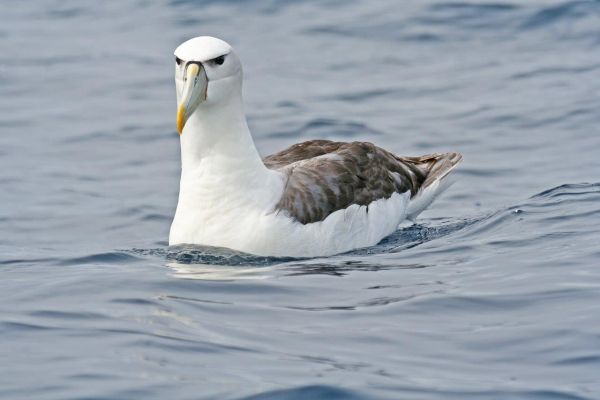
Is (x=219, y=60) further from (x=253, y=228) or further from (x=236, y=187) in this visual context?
(x=253, y=228)

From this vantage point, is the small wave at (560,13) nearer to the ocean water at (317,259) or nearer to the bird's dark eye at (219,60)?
the ocean water at (317,259)

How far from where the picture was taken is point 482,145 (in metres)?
16.9

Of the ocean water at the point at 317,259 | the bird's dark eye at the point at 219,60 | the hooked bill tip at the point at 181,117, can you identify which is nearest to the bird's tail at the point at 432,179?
the ocean water at the point at 317,259

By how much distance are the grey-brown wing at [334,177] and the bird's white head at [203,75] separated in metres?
0.98

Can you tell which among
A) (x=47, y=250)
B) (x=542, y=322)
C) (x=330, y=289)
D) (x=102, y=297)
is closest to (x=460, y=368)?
(x=542, y=322)

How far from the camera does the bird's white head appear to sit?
1122 cm

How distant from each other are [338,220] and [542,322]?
3.03m

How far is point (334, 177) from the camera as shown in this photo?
12.4 m

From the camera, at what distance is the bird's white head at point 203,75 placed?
1122 centimetres

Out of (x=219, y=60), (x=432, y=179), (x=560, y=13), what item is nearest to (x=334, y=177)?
(x=219, y=60)

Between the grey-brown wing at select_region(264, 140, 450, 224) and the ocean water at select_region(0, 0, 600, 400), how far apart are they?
0.45 meters

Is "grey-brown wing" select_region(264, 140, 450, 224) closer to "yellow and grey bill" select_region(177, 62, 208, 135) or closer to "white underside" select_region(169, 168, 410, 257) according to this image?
"white underside" select_region(169, 168, 410, 257)

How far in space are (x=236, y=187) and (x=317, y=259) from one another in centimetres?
86

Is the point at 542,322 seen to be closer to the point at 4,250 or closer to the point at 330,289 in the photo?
the point at 330,289
